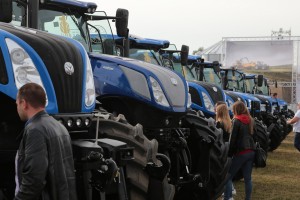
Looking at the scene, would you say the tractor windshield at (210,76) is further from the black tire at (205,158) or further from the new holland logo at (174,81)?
the new holland logo at (174,81)

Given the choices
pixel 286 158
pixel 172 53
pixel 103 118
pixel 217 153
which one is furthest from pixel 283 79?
pixel 103 118

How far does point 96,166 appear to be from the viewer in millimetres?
3738

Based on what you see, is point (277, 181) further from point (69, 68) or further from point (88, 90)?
point (69, 68)

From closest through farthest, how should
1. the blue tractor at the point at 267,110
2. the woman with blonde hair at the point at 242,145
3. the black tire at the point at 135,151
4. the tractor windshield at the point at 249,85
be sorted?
the black tire at the point at 135,151 → the woman with blonde hair at the point at 242,145 → the blue tractor at the point at 267,110 → the tractor windshield at the point at 249,85

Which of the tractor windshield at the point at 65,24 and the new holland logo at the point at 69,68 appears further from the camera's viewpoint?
the tractor windshield at the point at 65,24

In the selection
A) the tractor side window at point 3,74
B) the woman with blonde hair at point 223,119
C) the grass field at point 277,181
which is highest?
the tractor side window at point 3,74

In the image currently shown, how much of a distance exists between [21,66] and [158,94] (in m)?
2.18

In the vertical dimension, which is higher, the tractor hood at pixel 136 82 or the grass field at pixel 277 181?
the tractor hood at pixel 136 82

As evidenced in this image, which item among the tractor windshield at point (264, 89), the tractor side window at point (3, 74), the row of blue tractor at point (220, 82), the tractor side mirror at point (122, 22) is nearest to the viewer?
the tractor side window at point (3, 74)

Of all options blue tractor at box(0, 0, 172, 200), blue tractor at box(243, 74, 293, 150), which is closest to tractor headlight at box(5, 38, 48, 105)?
blue tractor at box(0, 0, 172, 200)

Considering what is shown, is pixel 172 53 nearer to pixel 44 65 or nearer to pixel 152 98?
pixel 152 98

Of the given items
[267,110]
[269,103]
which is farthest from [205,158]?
[269,103]

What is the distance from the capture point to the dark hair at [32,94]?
10.9 feet

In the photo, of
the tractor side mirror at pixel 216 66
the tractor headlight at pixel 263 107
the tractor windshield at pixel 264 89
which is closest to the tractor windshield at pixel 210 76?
the tractor side mirror at pixel 216 66
